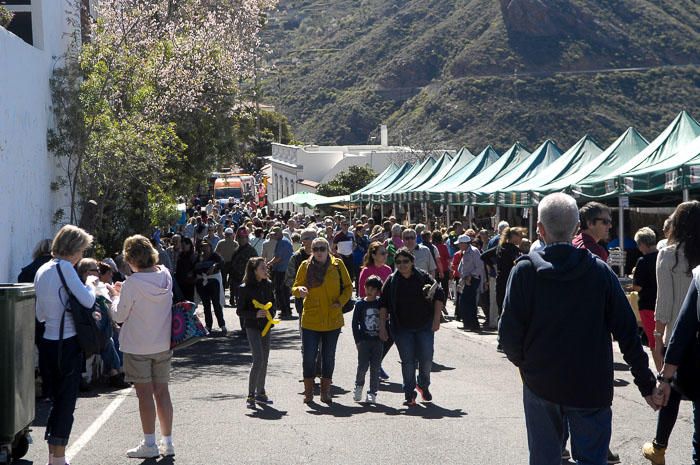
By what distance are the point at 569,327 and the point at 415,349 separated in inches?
221

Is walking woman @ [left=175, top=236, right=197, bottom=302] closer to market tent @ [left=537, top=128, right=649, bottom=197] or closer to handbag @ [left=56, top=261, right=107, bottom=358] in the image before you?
market tent @ [left=537, top=128, right=649, bottom=197]

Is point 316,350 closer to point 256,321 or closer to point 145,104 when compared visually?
point 256,321

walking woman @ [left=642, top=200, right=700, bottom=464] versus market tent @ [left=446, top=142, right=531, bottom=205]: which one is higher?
market tent @ [left=446, top=142, right=531, bottom=205]

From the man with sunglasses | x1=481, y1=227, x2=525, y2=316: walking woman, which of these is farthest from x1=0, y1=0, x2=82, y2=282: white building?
the man with sunglasses

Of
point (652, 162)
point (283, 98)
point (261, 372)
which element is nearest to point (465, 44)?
point (283, 98)

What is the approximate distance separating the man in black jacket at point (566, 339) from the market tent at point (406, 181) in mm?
31319

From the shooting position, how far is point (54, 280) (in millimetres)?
8289

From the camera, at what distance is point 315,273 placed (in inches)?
456

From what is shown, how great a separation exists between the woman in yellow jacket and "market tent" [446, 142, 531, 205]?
1605cm

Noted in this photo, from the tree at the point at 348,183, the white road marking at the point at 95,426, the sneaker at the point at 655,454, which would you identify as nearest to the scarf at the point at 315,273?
the white road marking at the point at 95,426

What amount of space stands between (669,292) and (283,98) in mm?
98911

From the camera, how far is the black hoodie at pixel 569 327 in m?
5.66

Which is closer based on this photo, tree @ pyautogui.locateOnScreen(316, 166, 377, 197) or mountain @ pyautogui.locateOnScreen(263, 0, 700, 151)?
tree @ pyautogui.locateOnScreen(316, 166, 377, 197)

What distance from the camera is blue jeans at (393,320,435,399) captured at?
36.6 feet
